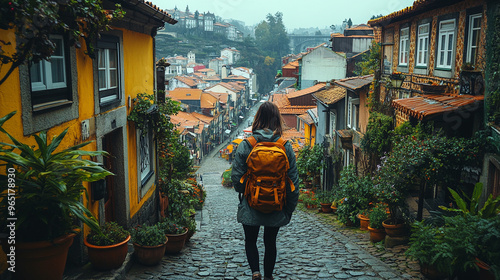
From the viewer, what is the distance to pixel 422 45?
10867 millimetres

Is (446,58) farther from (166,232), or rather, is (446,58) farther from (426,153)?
(166,232)

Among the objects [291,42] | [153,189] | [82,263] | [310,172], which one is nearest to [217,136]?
[310,172]

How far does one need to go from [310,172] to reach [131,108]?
13.6 meters

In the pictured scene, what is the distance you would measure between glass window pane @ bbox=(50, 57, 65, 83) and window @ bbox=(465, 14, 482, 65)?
7066 millimetres

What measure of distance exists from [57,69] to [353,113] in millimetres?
13482

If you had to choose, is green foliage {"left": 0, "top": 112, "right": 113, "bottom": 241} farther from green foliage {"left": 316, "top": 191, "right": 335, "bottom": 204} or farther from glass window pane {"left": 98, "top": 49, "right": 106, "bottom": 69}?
green foliage {"left": 316, "top": 191, "right": 335, "bottom": 204}

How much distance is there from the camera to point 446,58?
30.6ft

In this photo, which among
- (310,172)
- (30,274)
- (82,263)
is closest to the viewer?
(30,274)

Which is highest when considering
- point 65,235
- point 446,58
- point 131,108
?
point 446,58

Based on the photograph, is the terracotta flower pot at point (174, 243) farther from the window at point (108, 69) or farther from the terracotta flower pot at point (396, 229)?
the terracotta flower pot at point (396, 229)

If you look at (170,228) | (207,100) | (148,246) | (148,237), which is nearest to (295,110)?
(170,228)

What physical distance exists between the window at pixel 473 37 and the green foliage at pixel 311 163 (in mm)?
A: 11942

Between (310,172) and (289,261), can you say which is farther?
(310,172)

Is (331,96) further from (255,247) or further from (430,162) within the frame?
(255,247)
